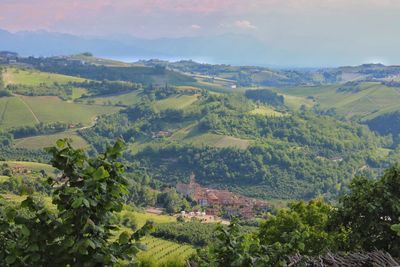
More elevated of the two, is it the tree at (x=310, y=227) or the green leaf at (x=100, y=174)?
the green leaf at (x=100, y=174)

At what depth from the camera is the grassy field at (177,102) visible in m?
152

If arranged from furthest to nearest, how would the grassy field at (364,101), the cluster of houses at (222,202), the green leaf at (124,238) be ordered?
the grassy field at (364,101) → the cluster of houses at (222,202) → the green leaf at (124,238)

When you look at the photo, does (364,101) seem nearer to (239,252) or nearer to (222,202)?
(222,202)

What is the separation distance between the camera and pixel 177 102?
156750mm

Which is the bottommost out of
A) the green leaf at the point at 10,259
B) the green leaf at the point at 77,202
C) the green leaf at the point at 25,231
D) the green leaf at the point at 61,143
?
the green leaf at the point at 10,259

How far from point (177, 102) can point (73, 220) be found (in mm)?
152136

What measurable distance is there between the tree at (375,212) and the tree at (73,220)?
8.80 meters

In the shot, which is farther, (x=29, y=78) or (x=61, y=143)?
(x=29, y=78)

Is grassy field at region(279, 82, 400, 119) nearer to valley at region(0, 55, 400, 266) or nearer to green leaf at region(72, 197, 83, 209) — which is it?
valley at region(0, 55, 400, 266)

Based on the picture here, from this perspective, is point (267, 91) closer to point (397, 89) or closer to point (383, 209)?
point (397, 89)

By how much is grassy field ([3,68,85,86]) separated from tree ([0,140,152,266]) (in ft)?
563

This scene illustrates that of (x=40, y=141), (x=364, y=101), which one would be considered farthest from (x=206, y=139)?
(x=364, y=101)

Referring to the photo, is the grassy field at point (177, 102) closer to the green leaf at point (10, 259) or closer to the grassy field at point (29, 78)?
the grassy field at point (29, 78)

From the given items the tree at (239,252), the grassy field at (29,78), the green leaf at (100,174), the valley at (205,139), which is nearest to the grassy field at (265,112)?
the valley at (205,139)
